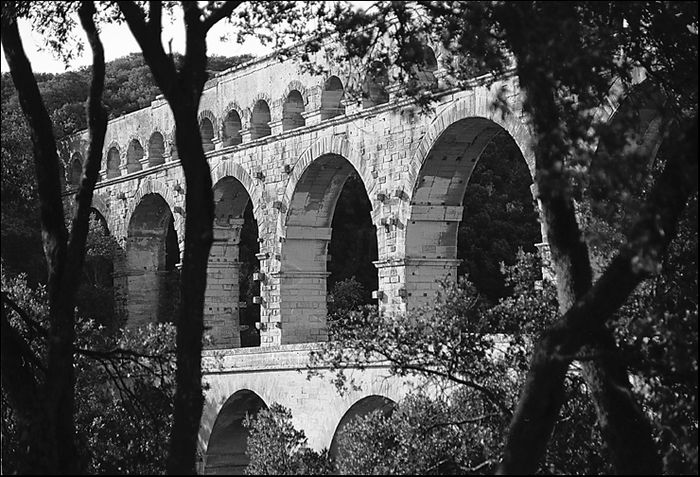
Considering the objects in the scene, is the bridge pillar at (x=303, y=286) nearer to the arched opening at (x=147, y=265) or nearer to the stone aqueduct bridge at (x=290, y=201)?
the stone aqueduct bridge at (x=290, y=201)

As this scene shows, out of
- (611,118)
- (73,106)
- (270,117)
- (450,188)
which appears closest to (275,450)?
(450,188)

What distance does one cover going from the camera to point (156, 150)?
109 ft

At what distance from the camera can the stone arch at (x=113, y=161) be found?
35.3 meters

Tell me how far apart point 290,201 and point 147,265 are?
822 centimetres

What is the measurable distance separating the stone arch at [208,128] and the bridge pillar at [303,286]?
13.6 ft

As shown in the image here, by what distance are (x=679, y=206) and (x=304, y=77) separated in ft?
55.5

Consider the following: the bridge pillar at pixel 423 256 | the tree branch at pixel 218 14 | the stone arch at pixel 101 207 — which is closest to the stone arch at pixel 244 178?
the bridge pillar at pixel 423 256

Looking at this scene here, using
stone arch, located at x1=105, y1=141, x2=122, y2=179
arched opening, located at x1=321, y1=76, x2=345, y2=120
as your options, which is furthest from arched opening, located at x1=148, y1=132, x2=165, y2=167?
arched opening, located at x1=321, y1=76, x2=345, y2=120

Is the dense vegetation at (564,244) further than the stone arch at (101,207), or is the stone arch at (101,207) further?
the stone arch at (101,207)

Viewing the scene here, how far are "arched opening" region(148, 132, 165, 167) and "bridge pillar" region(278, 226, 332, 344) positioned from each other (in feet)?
22.4

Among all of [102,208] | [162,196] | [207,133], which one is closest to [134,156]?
[102,208]

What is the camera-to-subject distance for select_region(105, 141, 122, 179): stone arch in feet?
116

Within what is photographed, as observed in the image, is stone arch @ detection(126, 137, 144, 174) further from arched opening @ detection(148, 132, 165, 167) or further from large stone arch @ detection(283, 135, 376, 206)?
large stone arch @ detection(283, 135, 376, 206)

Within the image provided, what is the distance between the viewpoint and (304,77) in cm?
2678
